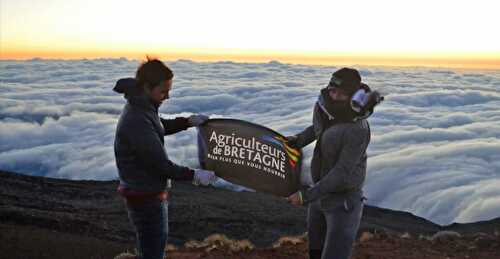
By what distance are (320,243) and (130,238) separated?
95.3 feet

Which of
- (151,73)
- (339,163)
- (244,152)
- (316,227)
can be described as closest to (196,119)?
(244,152)

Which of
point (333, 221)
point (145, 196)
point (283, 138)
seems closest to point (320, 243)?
point (333, 221)

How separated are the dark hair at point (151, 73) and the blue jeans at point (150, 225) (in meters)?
0.74

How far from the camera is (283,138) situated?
4340mm

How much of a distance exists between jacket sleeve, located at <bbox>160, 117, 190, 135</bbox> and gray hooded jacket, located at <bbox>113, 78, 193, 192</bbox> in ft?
2.17

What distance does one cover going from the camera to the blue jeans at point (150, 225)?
345 cm

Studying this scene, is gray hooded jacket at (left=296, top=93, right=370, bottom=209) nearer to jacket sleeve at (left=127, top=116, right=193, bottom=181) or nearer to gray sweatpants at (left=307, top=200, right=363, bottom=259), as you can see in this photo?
gray sweatpants at (left=307, top=200, right=363, bottom=259)

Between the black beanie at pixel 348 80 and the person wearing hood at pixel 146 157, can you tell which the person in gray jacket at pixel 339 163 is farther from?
the person wearing hood at pixel 146 157

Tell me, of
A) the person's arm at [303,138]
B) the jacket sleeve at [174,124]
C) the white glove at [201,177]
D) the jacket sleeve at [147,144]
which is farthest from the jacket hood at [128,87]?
the person's arm at [303,138]

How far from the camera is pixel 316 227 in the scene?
149 inches

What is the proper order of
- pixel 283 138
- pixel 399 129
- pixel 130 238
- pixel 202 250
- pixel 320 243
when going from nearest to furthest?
pixel 320 243 < pixel 283 138 < pixel 202 250 < pixel 130 238 < pixel 399 129

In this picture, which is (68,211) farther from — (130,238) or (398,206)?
(398,206)

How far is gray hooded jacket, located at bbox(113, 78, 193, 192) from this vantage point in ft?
10.7

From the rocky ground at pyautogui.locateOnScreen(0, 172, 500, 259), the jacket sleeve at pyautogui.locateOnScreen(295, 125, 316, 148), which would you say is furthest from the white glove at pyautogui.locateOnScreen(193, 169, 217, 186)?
the rocky ground at pyautogui.locateOnScreen(0, 172, 500, 259)
